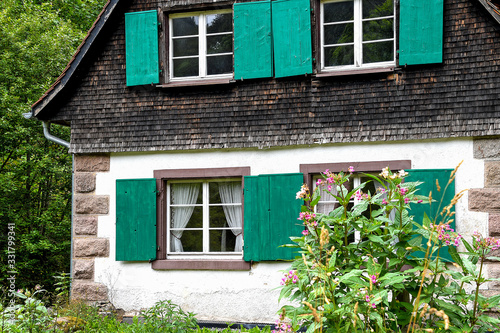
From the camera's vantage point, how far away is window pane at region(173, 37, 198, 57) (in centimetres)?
836

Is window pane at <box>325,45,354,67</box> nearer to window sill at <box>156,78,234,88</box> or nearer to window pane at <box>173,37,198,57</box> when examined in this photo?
window sill at <box>156,78,234,88</box>

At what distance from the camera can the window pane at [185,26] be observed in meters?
8.37

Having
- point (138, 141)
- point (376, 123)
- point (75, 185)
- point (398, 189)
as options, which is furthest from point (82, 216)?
point (398, 189)

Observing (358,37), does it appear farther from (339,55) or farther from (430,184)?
(430,184)

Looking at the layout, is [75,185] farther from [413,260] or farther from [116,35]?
[413,260]

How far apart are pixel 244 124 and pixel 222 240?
174 centimetres

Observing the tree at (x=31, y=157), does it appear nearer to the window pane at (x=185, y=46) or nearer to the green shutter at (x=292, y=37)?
the window pane at (x=185, y=46)

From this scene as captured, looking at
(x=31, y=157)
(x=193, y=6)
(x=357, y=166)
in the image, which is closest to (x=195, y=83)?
(x=193, y=6)

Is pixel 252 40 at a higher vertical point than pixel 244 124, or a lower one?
higher

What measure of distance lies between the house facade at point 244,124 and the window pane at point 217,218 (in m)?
0.03

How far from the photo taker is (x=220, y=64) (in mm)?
8234

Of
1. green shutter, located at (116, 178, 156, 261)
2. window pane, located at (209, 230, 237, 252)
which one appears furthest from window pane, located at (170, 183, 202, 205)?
window pane, located at (209, 230, 237, 252)

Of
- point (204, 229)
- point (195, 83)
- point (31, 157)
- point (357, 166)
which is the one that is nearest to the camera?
point (357, 166)

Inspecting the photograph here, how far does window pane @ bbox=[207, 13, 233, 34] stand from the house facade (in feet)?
0.07
